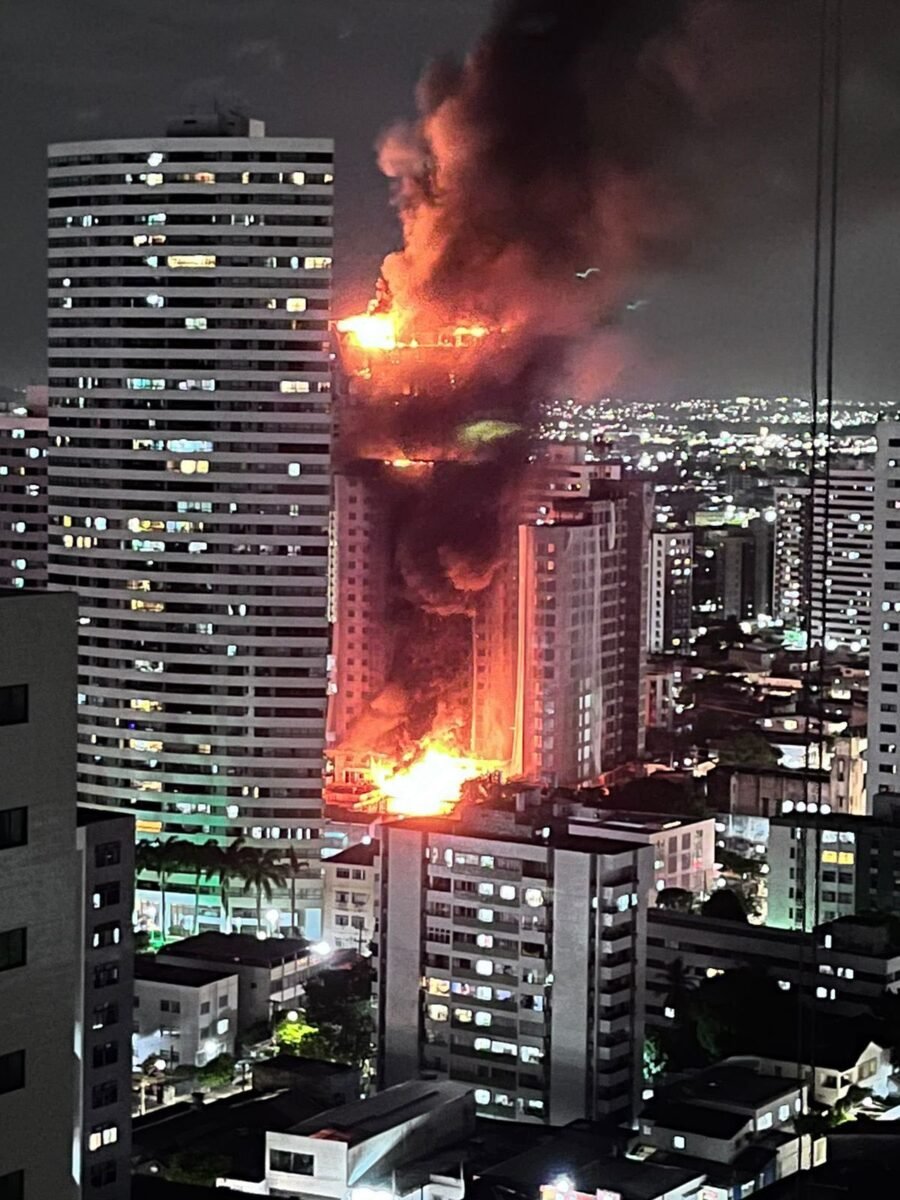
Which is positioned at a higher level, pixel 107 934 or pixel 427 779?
pixel 107 934

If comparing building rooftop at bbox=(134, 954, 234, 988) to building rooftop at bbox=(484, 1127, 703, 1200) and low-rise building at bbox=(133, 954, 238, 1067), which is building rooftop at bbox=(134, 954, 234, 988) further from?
building rooftop at bbox=(484, 1127, 703, 1200)

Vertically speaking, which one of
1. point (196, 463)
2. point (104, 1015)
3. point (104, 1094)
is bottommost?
point (104, 1094)

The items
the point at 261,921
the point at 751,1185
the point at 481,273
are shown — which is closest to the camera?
the point at 751,1185

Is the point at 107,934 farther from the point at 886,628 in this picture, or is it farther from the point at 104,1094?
the point at 886,628

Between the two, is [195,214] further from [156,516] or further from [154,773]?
[154,773]

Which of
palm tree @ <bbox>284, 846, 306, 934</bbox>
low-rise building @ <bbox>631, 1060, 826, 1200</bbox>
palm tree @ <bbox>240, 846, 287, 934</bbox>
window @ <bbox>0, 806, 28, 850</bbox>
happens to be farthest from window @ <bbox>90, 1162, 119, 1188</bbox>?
palm tree @ <bbox>240, 846, 287, 934</bbox>

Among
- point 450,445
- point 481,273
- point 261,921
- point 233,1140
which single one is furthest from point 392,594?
point 233,1140

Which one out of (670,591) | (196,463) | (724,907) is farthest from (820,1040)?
(670,591)
